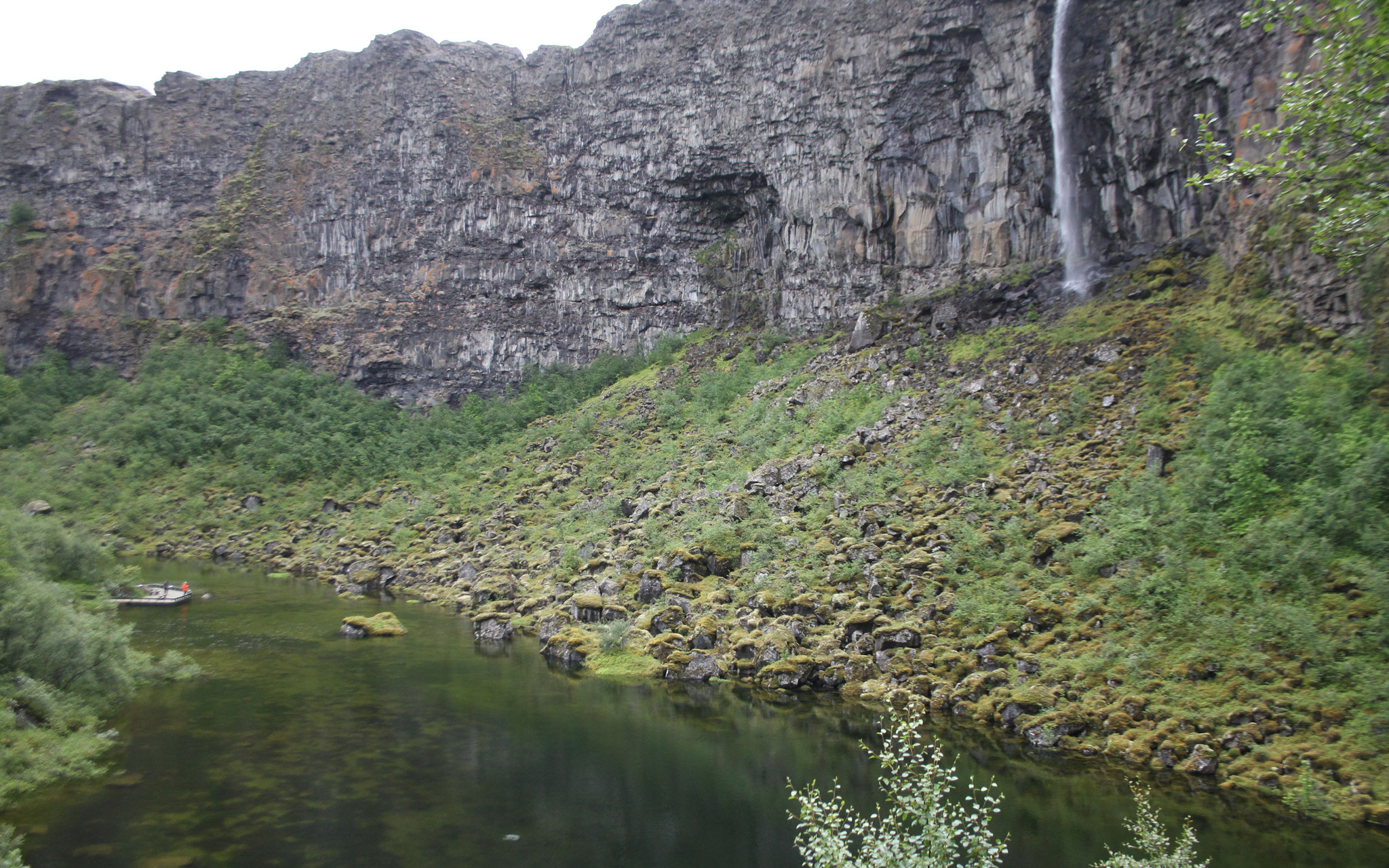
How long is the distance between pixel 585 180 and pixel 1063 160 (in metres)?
34.9

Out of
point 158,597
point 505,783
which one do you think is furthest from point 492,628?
point 158,597

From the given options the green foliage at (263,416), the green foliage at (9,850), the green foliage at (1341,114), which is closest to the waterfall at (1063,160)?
the green foliage at (263,416)

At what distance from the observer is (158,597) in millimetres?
31875

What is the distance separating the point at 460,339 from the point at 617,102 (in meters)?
22.0

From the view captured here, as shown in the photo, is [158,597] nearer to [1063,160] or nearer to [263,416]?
[263,416]

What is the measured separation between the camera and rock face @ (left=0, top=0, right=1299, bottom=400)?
40.7 m

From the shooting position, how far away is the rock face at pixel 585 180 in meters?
40.7

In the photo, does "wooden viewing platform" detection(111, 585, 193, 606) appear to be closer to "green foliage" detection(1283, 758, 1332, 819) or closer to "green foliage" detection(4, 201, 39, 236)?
"green foliage" detection(1283, 758, 1332, 819)

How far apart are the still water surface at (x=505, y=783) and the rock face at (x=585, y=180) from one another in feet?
96.4

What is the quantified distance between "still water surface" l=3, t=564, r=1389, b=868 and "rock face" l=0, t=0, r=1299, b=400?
2940cm

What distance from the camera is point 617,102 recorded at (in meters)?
58.8

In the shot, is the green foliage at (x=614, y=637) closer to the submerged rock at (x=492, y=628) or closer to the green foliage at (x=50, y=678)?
the submerged rock at (x=492, y=628)

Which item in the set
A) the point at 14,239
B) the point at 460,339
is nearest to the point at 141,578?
the point at 460,339

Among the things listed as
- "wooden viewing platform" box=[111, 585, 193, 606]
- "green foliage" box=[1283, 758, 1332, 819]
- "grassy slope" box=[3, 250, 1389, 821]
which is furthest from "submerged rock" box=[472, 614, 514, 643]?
"green foliage" box=[1283, 758, 1332, 819]
